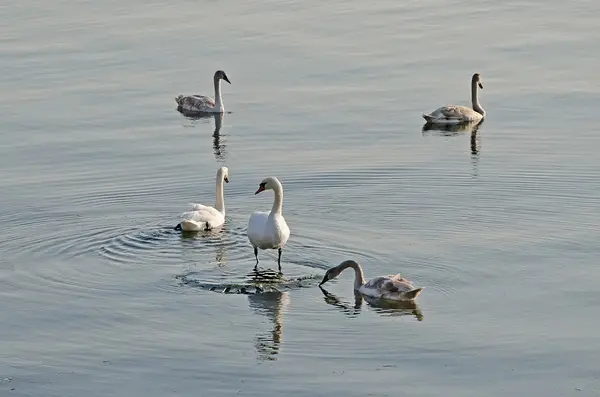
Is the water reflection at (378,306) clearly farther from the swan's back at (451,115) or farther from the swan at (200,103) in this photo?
the swan at (200,103)

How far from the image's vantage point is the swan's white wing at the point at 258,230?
1962 cm

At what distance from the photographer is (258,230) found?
19.7 metres

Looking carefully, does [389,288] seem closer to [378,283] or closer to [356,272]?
[378,283]

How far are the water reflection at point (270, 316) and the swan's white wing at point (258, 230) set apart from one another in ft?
4.61

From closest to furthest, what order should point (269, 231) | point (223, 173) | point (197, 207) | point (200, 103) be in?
point (269, 231) → point (197, 207) → point (223, 173) → point (200, 103)

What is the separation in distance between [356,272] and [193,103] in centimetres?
1291

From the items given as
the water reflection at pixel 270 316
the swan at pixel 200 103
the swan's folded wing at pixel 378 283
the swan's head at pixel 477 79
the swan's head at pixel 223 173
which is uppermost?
the swan's head at pixel 477 79

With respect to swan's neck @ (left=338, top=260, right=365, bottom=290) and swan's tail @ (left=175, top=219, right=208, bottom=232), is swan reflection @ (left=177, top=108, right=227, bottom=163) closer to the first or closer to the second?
swan's tail @ (left=175, top=219, right=208, bottom=232)

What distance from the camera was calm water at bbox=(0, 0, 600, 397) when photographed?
15.8 metres

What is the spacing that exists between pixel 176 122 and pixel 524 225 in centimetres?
1066

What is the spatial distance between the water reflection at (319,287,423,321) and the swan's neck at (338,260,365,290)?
6.9 inches

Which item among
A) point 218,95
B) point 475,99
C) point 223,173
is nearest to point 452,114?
point 475,99

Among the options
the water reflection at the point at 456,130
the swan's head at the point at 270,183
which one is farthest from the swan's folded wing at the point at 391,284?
the water reflection at the point at 456,130

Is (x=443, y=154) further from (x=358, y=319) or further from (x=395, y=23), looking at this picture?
(x=395, y=23)
